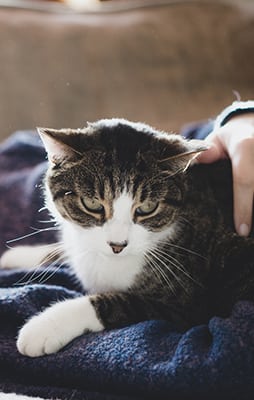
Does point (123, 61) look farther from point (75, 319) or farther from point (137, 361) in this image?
point (137, 361)

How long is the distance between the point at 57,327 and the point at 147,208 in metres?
0.29

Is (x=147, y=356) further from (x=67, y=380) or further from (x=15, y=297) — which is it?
(x=15, y=297)

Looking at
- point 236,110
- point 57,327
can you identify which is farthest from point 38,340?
point 236,110

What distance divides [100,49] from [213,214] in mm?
905

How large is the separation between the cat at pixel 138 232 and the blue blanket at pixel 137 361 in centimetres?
4

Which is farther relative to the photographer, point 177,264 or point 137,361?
point 177,264

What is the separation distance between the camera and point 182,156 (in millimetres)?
1064

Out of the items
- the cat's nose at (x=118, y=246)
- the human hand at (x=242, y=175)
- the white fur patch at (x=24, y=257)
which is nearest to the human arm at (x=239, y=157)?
the human hand at (x=242, y=175)

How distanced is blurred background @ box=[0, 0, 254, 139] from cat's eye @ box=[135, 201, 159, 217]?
0.79 m

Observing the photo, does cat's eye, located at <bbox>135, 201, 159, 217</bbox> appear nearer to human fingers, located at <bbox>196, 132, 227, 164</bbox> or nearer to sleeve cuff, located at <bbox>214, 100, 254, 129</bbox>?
human fingers, located at <bbox>196, 132, 227, 164</bbox>

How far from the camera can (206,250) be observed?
1156mm

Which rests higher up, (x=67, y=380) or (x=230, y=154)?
(x=230, y=154)

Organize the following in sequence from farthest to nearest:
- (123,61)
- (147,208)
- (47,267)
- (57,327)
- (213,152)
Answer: (123,61) → (47,267) → (213,152) → (147,208) → (57,327)

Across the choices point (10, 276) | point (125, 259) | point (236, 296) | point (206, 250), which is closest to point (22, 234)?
point (10, 276)
